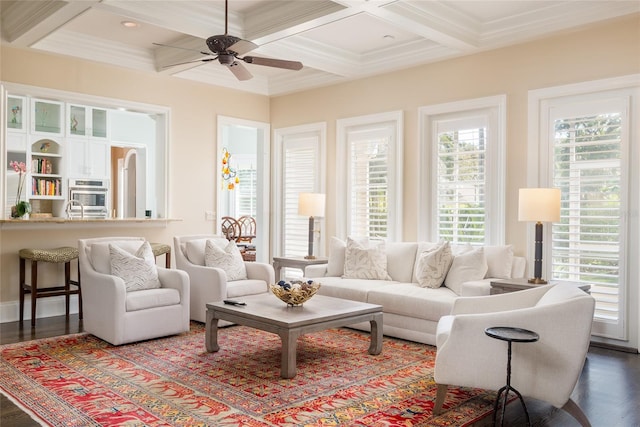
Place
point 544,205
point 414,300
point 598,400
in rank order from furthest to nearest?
point 414,300, point 544,205, point 598,400

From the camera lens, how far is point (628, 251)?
4.63 m

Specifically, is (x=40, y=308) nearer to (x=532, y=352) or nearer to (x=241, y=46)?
(x=241, y=46)

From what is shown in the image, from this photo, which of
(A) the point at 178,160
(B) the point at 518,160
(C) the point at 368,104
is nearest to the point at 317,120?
(C) the point at 368,104

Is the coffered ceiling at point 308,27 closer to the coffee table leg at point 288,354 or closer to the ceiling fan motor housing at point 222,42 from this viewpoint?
the ceiling fan motor housing at point 222,42

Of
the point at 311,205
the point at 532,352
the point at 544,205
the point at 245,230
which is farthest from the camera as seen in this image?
the point at 245,230

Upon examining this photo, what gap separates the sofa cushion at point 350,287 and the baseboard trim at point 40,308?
2.85m

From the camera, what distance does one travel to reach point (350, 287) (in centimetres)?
532

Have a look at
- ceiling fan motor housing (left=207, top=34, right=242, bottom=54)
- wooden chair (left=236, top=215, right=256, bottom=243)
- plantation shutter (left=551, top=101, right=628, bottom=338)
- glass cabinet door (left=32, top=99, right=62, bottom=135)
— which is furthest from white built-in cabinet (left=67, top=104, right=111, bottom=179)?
plantation shutter (left=551, top=101, right=628, bottom=338)

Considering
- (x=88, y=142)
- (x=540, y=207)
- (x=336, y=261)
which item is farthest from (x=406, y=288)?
(x=88, y=142)

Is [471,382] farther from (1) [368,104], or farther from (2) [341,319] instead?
(1) [368,104]

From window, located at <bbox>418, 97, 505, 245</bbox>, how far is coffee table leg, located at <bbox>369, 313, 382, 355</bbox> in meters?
1.79

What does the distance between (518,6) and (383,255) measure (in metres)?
2.73

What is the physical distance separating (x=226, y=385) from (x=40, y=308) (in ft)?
10.6

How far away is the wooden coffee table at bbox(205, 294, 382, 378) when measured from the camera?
12.3ft
